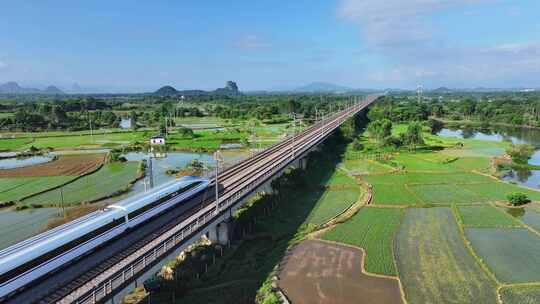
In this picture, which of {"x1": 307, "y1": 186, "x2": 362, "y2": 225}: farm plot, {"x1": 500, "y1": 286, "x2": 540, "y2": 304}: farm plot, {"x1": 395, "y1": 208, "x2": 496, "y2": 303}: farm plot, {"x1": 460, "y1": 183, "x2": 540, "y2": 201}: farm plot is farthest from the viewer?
{"x1": 460, "y1": 183, "x2": 540, "y2": 201}: farm plot

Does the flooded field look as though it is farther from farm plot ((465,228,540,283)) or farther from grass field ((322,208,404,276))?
farm plot ((465,228,540,283))

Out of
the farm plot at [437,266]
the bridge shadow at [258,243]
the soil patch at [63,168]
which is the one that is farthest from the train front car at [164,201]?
the soil patch at [63,168]

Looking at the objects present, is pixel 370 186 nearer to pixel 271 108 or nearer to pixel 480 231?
pixel 480 231

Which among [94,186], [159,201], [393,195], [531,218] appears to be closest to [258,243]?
[159,201]

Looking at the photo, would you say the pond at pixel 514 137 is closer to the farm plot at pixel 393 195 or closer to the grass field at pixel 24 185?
the farm plot at pixel 393 195

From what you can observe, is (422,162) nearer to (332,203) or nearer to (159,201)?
(332,203)

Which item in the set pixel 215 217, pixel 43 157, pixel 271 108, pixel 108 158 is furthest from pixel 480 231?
pixel 271 108

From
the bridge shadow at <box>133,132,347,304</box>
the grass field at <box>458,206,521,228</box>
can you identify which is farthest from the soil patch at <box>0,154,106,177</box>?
the grass field at <box>458,206,521,228</box>
